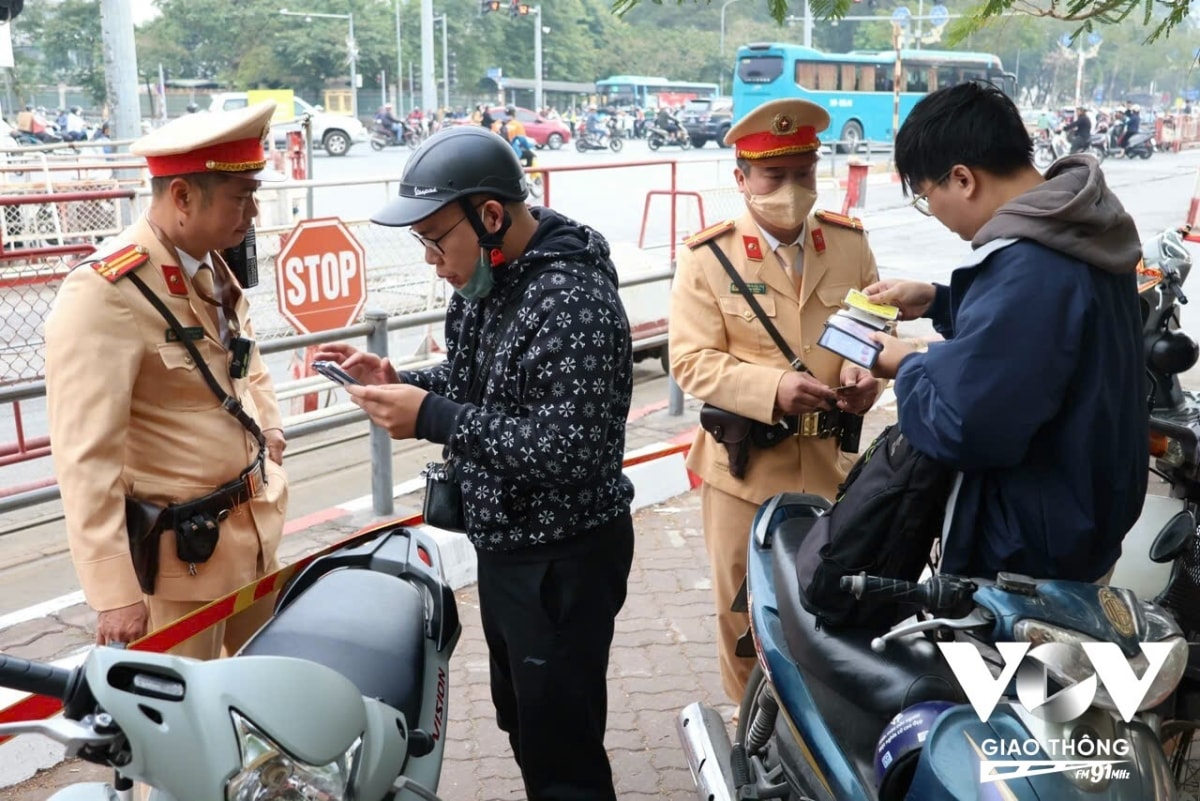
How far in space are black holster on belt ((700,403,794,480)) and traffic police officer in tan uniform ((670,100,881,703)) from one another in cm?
3

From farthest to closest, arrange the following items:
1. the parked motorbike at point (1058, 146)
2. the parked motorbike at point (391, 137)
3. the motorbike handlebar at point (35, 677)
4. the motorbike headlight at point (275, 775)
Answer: the parked motorbike at point (391, 137), the parked motorbike at point (1058, 146), the motorbike headlight at point (275, 775), the motorbike handlebar at point (35, 677)

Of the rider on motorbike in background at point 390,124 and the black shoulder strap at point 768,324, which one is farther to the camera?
the rider on motorbike in background at point 390,124

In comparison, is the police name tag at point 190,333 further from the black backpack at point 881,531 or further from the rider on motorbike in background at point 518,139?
the rider on motorbike in background at point 518,139

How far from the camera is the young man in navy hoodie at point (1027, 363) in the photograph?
1.99 metres

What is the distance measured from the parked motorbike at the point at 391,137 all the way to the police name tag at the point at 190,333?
40191 millimetres

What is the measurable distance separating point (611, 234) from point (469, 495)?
14.0m

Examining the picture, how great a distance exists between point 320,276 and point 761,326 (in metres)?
3.25

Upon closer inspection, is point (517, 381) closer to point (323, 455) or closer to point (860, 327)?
point (860, 327)

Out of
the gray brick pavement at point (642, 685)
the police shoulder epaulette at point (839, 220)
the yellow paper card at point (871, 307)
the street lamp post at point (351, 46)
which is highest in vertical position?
the street lamp post at point (351, 46)

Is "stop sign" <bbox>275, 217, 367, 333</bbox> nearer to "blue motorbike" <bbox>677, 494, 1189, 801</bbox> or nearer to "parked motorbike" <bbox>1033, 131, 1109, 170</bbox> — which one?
"blue motorbike" <bbox>677, 494, 1189, 801</bbox>

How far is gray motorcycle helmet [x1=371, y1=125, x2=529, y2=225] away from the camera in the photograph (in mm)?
2369

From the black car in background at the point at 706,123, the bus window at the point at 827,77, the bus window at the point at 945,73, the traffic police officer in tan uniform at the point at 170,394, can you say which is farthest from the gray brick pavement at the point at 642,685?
the black car in background at the point at 706,123

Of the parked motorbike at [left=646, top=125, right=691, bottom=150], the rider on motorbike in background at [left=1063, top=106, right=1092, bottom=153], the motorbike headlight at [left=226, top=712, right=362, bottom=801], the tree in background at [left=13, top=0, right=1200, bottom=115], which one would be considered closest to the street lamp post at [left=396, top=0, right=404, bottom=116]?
the tree in background at [left=13, top=0, right=1200, bottom=115]

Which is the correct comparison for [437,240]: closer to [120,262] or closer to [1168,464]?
[120,262]
